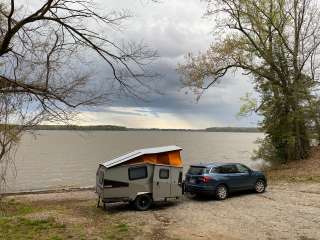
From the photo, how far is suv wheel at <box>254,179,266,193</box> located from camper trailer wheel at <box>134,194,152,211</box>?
5.88 m

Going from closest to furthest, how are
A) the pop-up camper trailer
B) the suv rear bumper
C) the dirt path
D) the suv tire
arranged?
the dirt path
the pop-up camper trailer
the suv rear bumper
the suv tire

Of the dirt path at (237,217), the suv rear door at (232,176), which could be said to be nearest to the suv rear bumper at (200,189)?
the dirt path at (237,217)

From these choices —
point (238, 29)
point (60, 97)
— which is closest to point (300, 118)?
point (238, 29)

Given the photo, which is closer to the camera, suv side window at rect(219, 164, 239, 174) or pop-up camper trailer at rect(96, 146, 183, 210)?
pop-up camper trailer at rect(96, 146, 183, 210)

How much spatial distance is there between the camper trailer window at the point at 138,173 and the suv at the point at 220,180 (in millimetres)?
2885

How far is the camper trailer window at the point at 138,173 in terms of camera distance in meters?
17.3

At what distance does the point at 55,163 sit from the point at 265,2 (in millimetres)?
32390

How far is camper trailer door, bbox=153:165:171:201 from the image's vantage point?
17.7 m

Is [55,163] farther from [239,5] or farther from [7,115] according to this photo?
[7,115]

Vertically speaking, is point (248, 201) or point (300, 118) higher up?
point (300, 118)

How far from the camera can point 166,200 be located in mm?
18203

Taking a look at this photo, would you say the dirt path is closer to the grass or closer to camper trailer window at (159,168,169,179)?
the grass

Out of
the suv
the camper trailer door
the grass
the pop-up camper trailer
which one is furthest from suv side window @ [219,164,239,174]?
the grass

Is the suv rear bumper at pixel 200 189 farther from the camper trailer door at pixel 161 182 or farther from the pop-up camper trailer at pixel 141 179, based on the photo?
the camper trailer door at pixel 161 182
